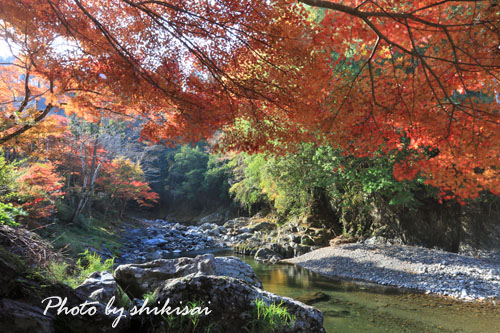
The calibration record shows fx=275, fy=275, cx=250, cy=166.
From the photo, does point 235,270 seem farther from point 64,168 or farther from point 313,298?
point 64,168

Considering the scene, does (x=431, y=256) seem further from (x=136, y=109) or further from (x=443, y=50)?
(x=136, y=109)

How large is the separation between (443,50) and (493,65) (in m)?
0.64

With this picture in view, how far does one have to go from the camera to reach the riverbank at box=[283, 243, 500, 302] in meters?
6.07

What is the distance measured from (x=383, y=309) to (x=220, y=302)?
12.9ft

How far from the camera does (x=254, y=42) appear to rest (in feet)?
11.7

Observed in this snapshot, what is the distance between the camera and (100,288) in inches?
137

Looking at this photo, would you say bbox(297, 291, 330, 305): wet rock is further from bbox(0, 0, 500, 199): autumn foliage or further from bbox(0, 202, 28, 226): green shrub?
bbox(0, 202, 28, 226): green shrub

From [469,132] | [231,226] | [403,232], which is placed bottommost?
[231,226]

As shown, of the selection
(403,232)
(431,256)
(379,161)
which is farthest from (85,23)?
(403,232)

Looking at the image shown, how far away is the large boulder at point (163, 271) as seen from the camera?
4.11 metres

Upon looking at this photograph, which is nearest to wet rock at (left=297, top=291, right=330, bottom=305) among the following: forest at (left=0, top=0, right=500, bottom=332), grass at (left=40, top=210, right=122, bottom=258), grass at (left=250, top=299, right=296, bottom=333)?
grass at (left=250, top=299, right=296, bottom=333)

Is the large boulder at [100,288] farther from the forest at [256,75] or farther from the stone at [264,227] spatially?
the stone at [264,227]

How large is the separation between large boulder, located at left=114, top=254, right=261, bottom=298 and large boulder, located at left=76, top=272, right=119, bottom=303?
0.43 meters

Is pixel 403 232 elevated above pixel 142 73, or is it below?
below
